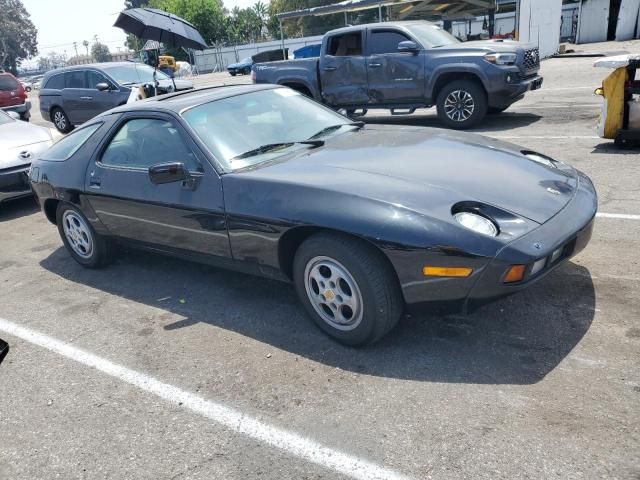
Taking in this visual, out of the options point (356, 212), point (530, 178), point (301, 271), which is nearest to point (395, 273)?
point (356, 212)

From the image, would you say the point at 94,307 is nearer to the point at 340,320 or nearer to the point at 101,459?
the point at 101,459

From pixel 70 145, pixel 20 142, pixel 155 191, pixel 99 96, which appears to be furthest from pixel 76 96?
pixel 155 191

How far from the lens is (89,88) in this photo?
12695 mm

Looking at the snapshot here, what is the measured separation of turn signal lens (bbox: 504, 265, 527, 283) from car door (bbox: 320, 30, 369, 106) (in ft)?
25.7

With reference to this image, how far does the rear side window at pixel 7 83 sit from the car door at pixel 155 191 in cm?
1625

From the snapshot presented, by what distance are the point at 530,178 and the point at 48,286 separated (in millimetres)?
3892

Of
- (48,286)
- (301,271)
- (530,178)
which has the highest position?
(530,178)

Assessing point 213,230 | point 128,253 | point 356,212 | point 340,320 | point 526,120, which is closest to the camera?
point 356,212

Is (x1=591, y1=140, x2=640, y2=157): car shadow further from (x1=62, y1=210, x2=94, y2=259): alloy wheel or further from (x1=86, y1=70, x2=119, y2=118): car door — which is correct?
(x1=86, y1=70, x2=119, y2=118): car door

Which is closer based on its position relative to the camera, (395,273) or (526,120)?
(395,273)

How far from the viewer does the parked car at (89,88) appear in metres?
12.0

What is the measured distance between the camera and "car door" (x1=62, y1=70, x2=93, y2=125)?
1279 centimetres

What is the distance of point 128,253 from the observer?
5.11 meters

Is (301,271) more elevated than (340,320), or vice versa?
(301,271)
